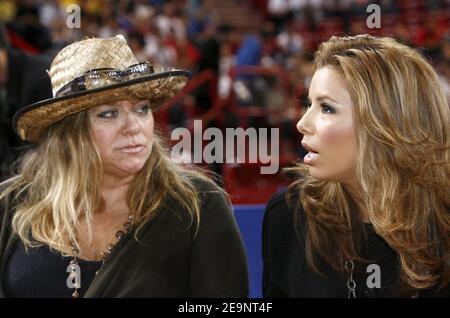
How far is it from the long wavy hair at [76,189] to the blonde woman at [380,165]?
0.47 meters

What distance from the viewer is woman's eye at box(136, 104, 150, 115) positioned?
8.98 ft

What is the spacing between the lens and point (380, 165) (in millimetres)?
2500

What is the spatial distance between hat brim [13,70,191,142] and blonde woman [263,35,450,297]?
493 mm

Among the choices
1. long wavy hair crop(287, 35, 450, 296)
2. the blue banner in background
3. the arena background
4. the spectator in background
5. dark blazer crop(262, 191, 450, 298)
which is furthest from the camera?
the arena background

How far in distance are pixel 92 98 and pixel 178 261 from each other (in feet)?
2.00

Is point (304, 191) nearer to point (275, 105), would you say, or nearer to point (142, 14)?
point (275, 105)

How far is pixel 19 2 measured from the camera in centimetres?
1152

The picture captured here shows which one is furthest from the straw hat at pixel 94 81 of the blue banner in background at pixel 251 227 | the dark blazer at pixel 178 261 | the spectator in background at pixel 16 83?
the spectator in background at pixel 16 83

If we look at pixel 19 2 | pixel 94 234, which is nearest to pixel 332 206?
pixel 94 234

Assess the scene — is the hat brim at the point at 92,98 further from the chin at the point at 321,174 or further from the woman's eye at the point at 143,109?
the chin at the point at 321,174

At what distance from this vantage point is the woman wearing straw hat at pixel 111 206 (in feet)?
8.73

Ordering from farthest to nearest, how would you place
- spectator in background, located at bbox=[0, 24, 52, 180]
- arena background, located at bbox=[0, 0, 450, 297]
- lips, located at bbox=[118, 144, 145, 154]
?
arena background, located at bbox=[0, 0, 450, 297]
spectator in background, located at bbox=[0, 24, 52, 180]
lips, located at bbox=[118, 144, 145, 154]

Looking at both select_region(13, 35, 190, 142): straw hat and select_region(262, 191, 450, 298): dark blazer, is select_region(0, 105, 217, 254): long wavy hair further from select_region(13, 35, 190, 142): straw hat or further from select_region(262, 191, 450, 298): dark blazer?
select_region(262, 191, 450, 298): dark blazer

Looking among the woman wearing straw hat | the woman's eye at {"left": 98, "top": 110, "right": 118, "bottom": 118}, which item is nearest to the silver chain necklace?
the woman wearing straw hat
